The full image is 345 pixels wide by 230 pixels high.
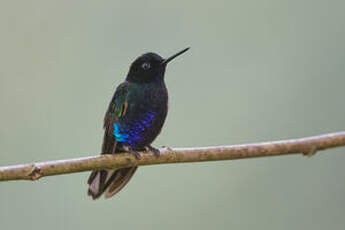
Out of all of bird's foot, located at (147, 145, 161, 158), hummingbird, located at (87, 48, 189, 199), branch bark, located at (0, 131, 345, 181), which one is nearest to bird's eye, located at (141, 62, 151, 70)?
hummingbird, located at (87, 48, 189, 199)

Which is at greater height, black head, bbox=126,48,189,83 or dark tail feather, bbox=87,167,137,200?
black head, bbox=126,48,189,83

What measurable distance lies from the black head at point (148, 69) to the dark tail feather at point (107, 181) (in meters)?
0.61

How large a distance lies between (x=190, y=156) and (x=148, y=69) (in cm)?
98

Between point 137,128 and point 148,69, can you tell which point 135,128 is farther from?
point 148,69

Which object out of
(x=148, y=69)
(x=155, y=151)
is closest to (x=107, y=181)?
(x=155, y=151)

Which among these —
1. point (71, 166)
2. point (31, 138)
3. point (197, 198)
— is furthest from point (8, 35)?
point (71, 166)

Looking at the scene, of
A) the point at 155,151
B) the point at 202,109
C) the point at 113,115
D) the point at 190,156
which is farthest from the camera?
the point at 202,109

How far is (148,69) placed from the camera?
3.59 m

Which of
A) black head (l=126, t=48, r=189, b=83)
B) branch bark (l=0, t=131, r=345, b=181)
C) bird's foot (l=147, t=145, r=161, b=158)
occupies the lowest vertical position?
bird's foot (l=147, t=145, r=161, b=158)

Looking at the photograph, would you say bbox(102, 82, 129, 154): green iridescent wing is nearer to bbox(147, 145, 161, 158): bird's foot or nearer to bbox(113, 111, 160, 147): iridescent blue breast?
bbox(113, 111, 160, 147): iridescent blue breast

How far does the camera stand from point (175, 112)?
489cm

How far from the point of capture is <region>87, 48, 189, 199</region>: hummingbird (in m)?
3.38

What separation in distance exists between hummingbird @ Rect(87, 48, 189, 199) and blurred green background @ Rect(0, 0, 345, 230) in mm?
882

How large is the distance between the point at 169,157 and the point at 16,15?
3.38m
